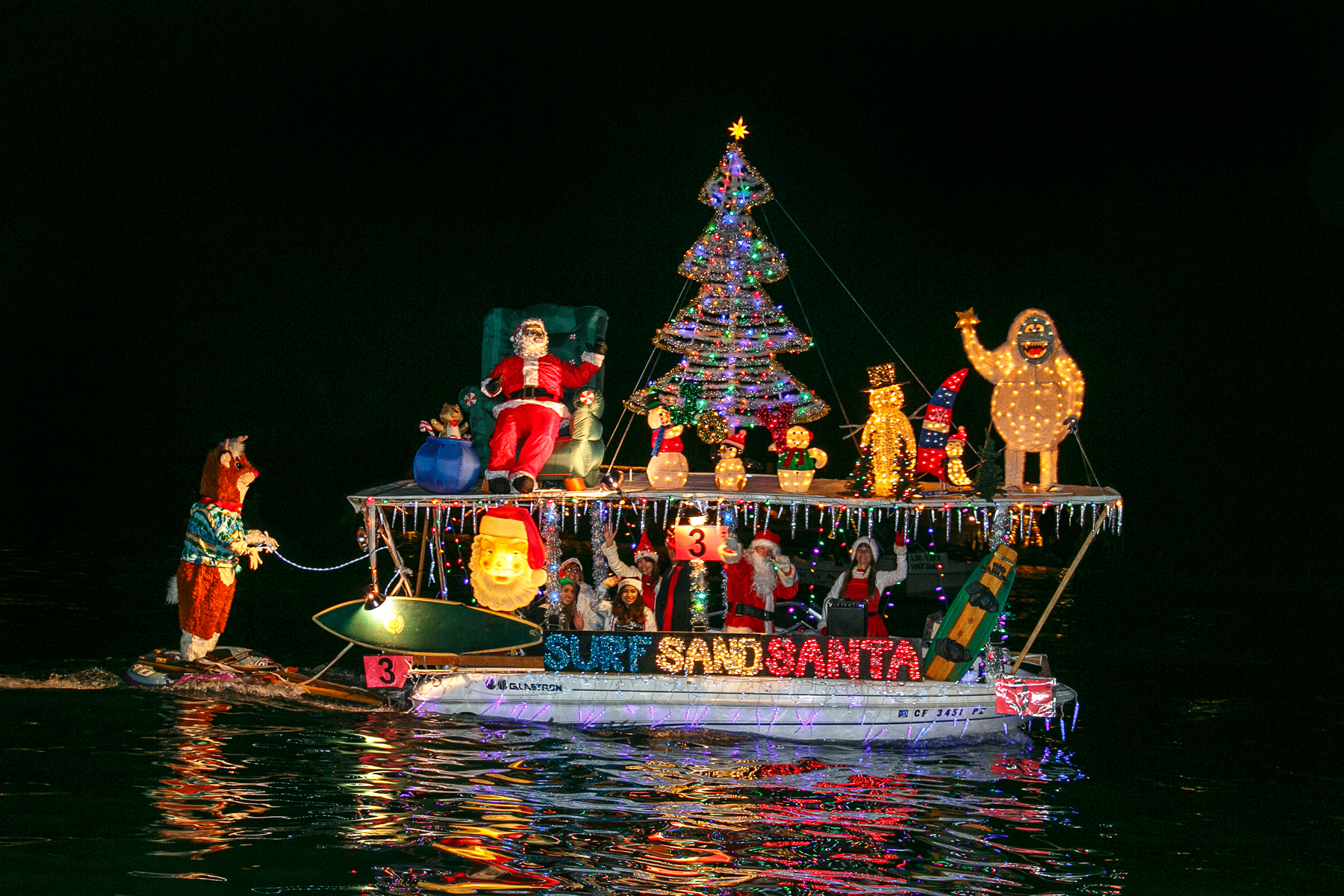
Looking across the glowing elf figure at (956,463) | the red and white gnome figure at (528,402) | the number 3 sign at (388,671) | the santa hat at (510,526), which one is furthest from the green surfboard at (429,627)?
the glowing elf figure at (956,463)

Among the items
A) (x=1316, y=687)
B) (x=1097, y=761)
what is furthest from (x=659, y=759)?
(x=1316, y=687)

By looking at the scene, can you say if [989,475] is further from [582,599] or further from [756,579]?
[582,599]

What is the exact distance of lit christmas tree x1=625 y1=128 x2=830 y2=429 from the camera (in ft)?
50.7

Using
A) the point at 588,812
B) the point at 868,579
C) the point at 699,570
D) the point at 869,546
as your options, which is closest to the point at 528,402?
the point at 699,570

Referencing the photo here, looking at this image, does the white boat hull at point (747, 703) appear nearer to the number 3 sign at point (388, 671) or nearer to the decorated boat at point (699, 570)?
the decorated boat at point (699, 570)

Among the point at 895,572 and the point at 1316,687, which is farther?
the point at 1316,687

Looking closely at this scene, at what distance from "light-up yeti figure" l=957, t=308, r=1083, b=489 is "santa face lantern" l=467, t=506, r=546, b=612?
4.79m

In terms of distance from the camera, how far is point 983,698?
37.1 feet

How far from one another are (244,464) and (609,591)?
422cm

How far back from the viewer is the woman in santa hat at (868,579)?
12.4 m

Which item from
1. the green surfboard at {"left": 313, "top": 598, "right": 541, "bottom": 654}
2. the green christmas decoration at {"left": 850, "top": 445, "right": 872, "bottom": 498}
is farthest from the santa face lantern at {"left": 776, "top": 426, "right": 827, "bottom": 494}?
the green surfboard at {"left": 313, "top": 598, "right": 541, "bottom": 654}

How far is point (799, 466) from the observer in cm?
1187

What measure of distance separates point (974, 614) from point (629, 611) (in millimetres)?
3428

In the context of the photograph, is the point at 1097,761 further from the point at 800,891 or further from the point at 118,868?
the point at 118,868
